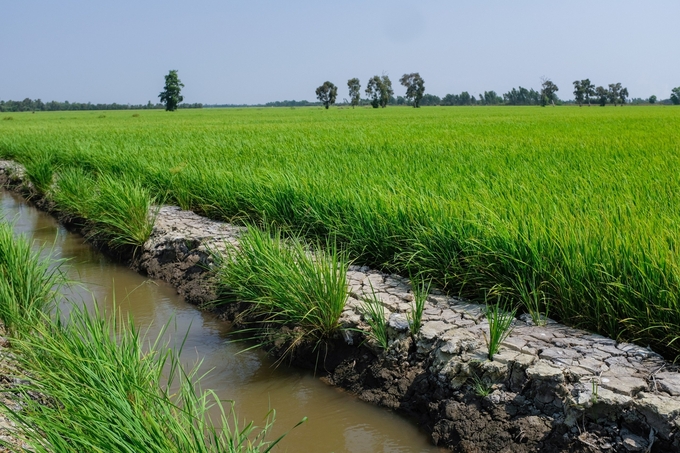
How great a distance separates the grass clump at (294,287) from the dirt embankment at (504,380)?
145 millimetres

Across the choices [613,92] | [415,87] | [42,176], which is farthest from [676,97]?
[42,176]

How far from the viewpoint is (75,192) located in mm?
7578

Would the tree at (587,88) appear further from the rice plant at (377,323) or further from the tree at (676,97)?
the rice plant at (377,323)

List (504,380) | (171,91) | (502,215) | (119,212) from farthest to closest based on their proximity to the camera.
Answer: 1. (171,91)
2. (119,212)
3. (502,215)
4. (504,380)

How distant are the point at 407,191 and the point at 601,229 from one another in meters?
2.10

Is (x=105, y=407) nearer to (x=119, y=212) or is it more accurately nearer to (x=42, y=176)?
(x=119, y=212)

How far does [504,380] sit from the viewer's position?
2.83 metres

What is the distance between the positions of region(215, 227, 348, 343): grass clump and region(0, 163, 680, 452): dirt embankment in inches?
5.7

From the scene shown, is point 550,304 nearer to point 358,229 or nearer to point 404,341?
point 404,341

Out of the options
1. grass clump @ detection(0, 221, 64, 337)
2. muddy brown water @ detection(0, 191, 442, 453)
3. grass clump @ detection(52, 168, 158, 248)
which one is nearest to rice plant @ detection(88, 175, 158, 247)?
grass clump @ detection(52, 168, 158, 248)

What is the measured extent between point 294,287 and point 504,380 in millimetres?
1357

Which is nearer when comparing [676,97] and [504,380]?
[504,380]

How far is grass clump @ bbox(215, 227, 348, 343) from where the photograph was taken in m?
3.56

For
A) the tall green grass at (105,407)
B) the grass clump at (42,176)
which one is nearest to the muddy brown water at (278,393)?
the tall green grass at (105,407)
